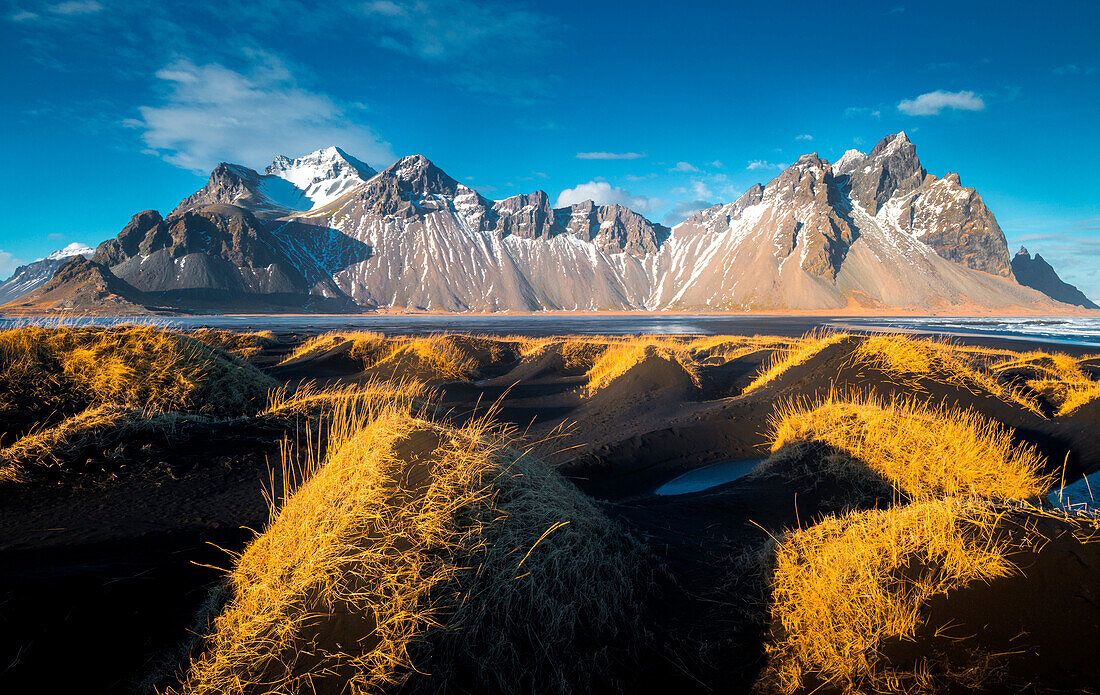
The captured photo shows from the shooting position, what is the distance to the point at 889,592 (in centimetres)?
279

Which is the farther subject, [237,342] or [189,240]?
[189,240]

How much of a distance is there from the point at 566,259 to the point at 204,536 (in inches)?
7341

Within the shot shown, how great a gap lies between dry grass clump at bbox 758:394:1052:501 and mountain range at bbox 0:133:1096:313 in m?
133

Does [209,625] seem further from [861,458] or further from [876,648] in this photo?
[861,458]

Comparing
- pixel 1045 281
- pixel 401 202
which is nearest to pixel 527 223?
pixel 401 202

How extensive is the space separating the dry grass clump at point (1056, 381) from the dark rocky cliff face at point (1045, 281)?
22194cm

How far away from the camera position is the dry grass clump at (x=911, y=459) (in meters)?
5.89

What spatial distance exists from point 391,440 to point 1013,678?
12.2 ft

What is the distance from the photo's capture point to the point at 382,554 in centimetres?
269

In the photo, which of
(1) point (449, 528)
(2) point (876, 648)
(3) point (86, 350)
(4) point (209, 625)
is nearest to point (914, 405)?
(2) point (876, 648)

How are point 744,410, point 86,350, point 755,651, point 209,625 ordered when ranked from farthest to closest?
point 744,410, point 86,350, point 755,651, point 209,625

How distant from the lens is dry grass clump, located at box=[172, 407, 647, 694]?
239 cm

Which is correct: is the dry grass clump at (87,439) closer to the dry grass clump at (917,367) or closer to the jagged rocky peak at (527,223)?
the dry grass clump at (917,367)

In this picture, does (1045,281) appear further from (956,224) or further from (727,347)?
(727,347)
